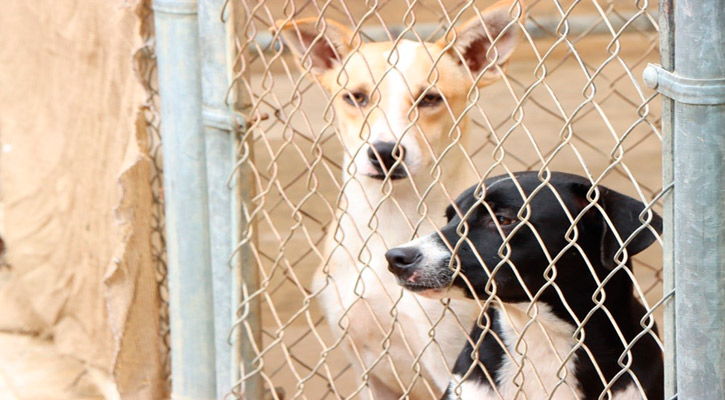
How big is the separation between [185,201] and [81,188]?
688mm

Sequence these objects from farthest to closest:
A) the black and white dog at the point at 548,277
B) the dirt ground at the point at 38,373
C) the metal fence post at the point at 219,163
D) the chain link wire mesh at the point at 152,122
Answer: the dirt ground at the point at 38,373, the chain link wire mesh at the point at 152,122, the metal fence post at the point at 219,163, the black and white dog at the point at 548,277

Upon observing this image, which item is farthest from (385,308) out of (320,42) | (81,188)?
(81,188)

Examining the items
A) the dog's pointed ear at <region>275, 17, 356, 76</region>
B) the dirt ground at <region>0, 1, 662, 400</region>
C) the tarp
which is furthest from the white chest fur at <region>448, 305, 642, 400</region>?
the tarp

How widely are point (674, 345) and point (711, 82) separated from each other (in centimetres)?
51

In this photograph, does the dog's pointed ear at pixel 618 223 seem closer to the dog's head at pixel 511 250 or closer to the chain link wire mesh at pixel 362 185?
the dog's head at pixel 511 250

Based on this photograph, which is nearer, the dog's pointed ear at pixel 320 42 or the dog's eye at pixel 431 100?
the dog's pointed ear at pixel 320 42

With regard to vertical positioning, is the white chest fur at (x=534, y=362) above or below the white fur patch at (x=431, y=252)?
below

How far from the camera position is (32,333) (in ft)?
12.3

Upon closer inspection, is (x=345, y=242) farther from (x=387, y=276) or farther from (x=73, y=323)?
(x=73, y=323)

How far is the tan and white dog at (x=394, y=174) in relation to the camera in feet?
10.0

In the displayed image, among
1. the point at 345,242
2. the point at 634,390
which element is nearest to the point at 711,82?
the point at 634,390

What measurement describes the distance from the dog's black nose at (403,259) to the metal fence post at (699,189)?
751 millimetres

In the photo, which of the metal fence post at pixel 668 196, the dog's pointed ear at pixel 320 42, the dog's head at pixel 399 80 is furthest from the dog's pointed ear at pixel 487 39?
the metal fence post at pixel 668 196

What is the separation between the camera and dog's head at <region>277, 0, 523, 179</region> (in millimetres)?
3008
